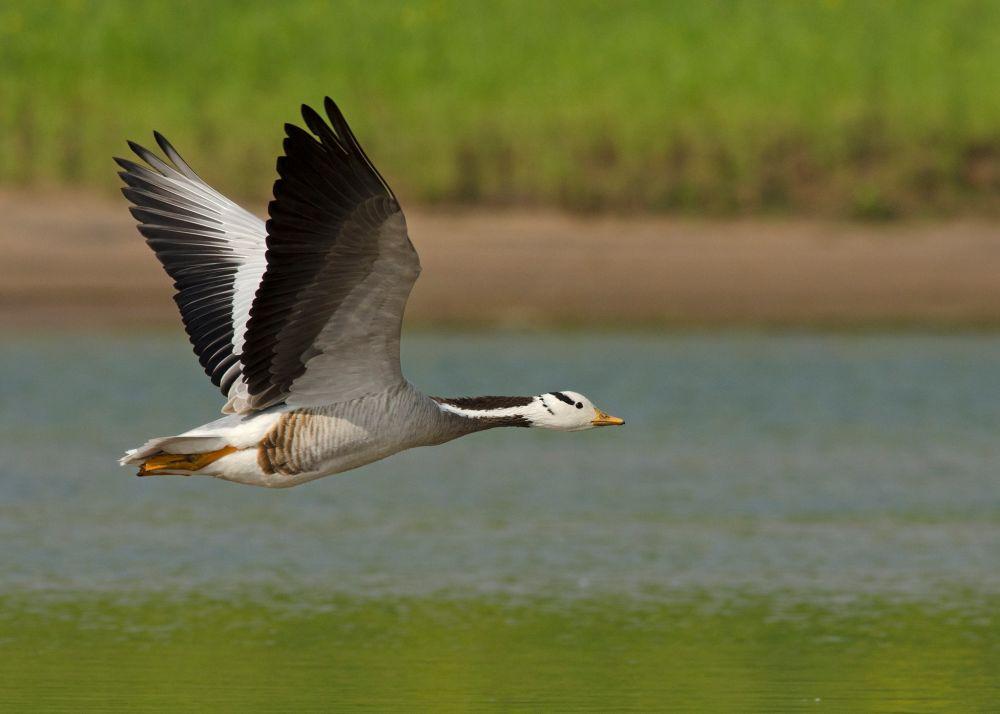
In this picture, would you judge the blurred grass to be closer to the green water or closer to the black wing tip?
the green water

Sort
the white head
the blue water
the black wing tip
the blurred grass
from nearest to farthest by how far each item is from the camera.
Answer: the white head < the black wing tip < the blue water < the blurred grass

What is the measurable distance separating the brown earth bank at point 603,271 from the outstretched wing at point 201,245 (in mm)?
11295

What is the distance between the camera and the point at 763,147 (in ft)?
76.2

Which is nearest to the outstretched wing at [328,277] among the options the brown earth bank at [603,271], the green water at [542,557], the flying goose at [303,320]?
the flying goose at [303,320]

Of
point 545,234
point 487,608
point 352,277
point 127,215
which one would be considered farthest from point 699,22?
point 352,277

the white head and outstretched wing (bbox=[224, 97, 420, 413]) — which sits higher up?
outstretched wing (bbox=[224, 97, 420, 413])

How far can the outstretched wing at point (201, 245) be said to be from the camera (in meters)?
9.24

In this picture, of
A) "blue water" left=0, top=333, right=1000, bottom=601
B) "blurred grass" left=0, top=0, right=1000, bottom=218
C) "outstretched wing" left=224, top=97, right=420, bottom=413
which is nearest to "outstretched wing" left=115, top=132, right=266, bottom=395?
"outstretched wing" left=224, top=97, right=420, bottom=413

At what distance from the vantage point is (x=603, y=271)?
21.3 m

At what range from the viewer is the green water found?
366 inches

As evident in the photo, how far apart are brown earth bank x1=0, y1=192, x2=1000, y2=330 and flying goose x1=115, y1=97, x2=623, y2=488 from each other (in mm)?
11354

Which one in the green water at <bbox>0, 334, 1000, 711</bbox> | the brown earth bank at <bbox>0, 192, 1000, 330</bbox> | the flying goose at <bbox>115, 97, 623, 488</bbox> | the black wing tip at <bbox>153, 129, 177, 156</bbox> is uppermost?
the black wing tip at <bbox>153, 129, 177, 156</bbox>

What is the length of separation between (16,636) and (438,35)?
1631cm

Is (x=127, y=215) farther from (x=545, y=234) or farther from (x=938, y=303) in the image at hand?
(x=938, y=303)
